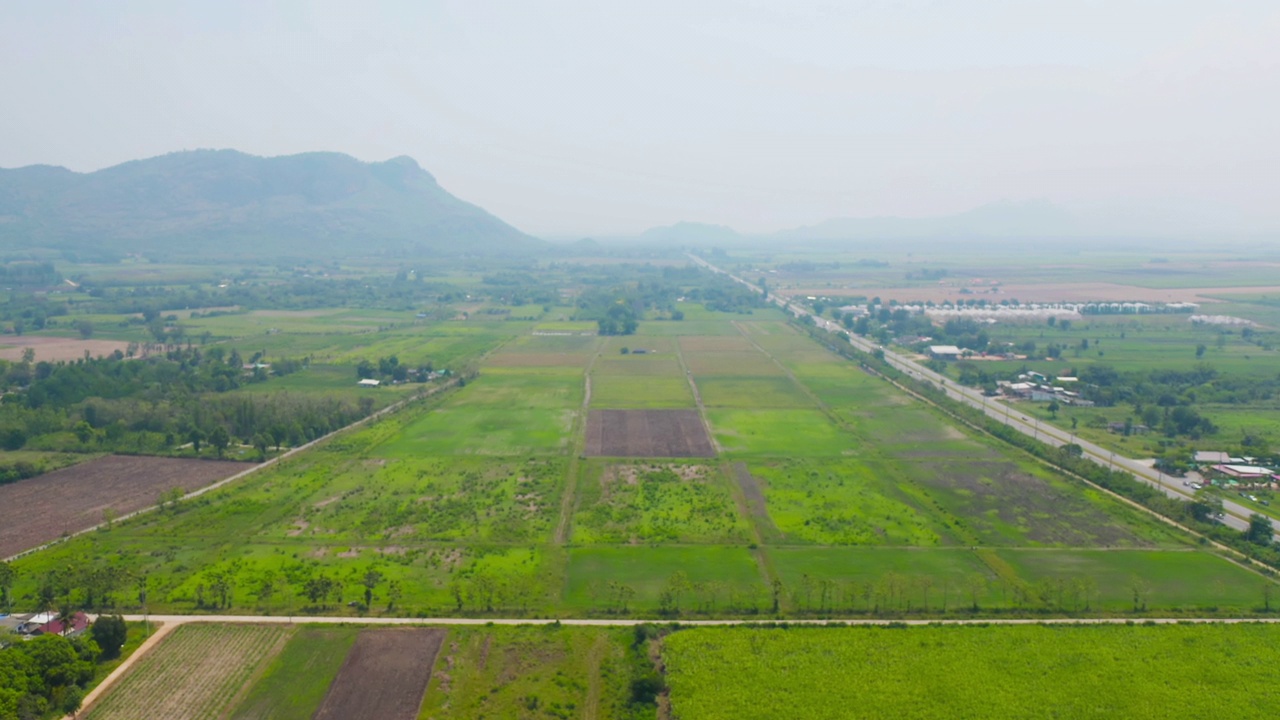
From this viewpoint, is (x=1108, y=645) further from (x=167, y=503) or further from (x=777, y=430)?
(x=167, y=503)

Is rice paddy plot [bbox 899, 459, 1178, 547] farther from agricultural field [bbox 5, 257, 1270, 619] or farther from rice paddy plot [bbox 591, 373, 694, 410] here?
rice paddy plot [bbox 591, 373, 694, 410]

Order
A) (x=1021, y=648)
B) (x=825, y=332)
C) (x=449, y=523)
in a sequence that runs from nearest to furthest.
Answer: (x=1021, y=648)
(x=449, y=523)
(x=825, y=332)

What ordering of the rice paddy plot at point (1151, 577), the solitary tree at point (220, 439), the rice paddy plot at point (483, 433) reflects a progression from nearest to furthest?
the rice paddy plot at point (1151, 577), the solitary tree at point (220, 439), the rice paddy plot at point (483, 433)

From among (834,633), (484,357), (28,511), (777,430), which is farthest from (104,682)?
(484,357)

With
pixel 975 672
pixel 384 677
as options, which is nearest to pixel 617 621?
pixel 384 677

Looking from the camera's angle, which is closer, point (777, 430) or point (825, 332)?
point (777, 430)

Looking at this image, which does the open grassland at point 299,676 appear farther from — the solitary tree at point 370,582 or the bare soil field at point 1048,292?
the bare soil field at point 1048,292

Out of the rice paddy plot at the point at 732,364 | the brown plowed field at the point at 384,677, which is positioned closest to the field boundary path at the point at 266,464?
the brown plowed field at the point at 384,677
